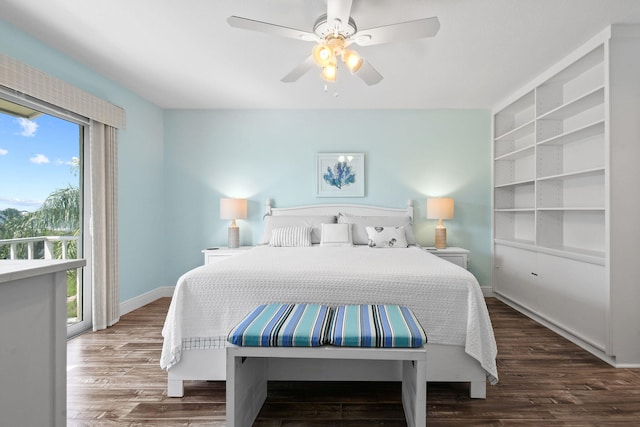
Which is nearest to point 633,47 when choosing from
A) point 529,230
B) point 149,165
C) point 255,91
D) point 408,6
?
point 408,6

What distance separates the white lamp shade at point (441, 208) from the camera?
13.0 feet

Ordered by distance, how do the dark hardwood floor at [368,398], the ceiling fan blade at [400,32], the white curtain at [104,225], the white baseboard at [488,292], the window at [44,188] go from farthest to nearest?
the white baseboard at [488,292], the white curtain at [104,225], the window at [44,188], the ceiling fan blade at [400,32], the dark hardwood floor at [368,398]

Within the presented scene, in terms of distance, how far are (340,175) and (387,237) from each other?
1.15 metres

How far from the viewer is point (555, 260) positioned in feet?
9.97

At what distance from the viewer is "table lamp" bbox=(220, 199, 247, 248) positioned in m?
4.05

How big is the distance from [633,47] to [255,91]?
10.5 ft

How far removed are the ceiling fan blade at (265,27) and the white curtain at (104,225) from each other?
2043 millimetres

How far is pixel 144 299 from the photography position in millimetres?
3934

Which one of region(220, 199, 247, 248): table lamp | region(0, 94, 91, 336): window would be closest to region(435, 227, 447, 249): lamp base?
region(220, 199, 247, 248): table lamp

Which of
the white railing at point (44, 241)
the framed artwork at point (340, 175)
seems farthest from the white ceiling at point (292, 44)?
the white railing at point (44, 241)

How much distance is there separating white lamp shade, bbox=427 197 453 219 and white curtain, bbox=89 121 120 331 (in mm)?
3435

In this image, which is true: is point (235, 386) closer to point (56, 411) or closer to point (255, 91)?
point (56, 411)

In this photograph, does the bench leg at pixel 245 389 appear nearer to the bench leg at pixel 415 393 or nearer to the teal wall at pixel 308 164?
the bench leg at pixel 415 393

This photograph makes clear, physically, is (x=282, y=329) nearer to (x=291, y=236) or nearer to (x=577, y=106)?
(x=291, y=236)
